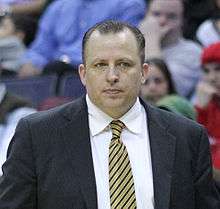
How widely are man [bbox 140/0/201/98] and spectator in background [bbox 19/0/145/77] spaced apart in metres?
0.20

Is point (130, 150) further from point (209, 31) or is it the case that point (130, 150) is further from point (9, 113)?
point (209, 31)

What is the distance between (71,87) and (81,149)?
11.0 feet

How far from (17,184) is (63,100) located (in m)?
2.81

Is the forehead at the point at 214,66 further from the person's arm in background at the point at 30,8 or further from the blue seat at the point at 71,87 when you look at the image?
the person's arm in background at the point at 30,8

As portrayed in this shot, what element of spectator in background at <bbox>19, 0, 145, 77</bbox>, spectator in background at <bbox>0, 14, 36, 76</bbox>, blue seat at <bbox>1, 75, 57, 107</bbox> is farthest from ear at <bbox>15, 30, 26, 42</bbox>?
blue seat at <bbox>1, 75, 57, 107</bbox>

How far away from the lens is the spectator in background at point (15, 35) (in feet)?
26.3

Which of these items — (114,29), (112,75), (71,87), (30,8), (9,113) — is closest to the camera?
(112,75)

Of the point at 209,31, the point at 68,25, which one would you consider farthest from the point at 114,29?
the point at 68,25

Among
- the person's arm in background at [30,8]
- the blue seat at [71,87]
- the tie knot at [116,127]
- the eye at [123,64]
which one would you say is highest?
the person's arm in background at [30,8]

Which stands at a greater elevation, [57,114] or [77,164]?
[57,114]

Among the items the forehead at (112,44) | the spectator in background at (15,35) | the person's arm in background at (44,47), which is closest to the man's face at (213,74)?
the person's arm in background at (44,47)

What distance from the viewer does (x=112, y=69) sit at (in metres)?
3.57

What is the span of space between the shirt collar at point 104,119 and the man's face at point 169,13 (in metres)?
3.77

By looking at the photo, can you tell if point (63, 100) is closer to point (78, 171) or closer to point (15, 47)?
point (15, 47)
